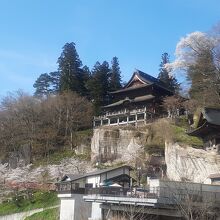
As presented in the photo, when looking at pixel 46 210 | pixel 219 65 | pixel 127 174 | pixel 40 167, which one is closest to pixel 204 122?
pixel 127 174

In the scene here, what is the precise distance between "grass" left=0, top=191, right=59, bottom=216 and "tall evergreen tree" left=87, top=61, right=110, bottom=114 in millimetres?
23794

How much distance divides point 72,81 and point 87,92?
2919 mm

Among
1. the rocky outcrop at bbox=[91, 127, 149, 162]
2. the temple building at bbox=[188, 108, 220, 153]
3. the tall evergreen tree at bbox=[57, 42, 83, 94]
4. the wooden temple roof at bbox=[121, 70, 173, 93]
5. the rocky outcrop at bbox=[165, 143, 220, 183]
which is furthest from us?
the tall evergreen tree at bbox=[57, 42, 83, 94]

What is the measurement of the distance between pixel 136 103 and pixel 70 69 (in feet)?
49.9

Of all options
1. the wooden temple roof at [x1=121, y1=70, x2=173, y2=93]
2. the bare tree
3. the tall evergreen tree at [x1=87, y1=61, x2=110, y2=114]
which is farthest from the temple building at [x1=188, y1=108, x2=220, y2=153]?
the tall evergreen tree at [x1=87, y1=61, x2=110, y2=114]

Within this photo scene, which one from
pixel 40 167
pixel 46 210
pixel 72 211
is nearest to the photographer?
pixel 72 211

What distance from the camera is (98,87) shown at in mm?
68188

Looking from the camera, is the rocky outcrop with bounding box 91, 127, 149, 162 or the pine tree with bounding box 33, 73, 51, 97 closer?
the rocky outcrop with bounding box 91, 127, 149, 162

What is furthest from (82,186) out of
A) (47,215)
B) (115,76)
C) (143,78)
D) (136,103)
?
(115,76)

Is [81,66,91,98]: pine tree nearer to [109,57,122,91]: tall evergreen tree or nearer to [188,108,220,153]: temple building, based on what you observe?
[109,57,122,91]: tall evergreen tree

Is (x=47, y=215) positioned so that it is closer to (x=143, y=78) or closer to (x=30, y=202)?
(x=30, y=202)

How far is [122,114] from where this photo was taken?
190ft

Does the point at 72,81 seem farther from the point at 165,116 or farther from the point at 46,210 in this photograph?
the point at 46,210

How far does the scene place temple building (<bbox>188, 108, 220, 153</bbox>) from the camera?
36438 mm
